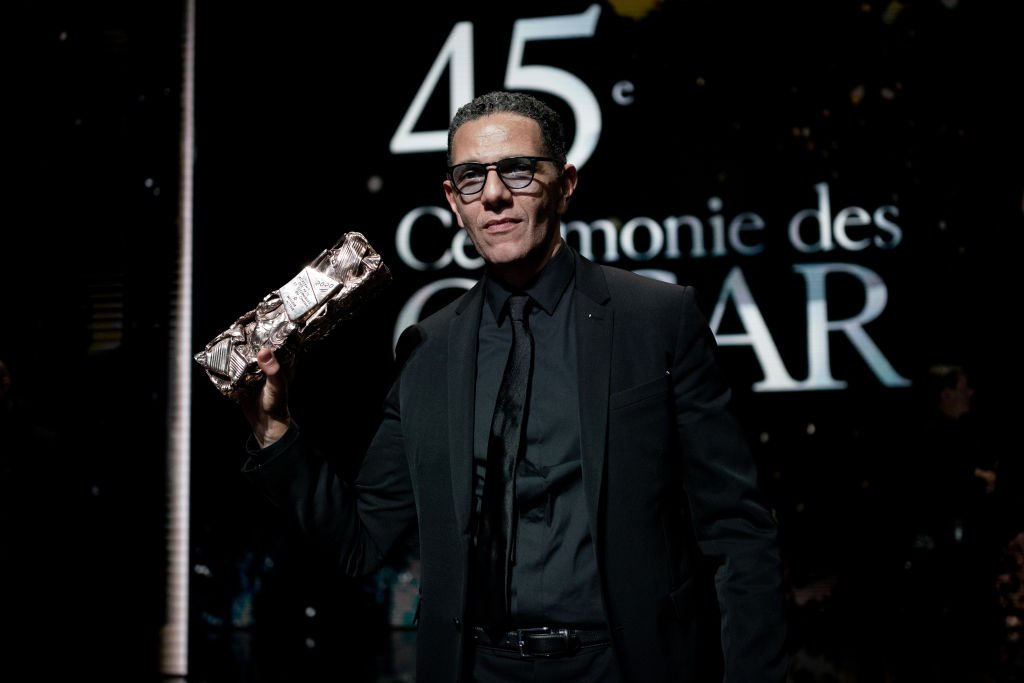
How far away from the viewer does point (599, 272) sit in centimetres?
166

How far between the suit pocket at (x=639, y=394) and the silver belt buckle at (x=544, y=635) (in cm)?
38

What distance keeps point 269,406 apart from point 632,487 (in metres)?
0.67

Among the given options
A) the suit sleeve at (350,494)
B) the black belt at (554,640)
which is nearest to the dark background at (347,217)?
the suit sleeve at (350,494)

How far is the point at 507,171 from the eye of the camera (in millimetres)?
1564

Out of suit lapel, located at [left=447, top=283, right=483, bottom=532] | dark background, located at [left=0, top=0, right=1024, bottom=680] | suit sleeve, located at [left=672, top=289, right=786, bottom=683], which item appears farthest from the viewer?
dark background, located at [left=0, top=0, right=1024, bottom=680]

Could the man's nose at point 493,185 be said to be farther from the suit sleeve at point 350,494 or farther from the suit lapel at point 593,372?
the suit sleeve at point 350,494

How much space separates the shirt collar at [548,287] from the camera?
1.62m

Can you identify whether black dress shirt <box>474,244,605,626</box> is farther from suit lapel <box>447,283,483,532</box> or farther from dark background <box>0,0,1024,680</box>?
dark background <box>0,0,1024,680</box>

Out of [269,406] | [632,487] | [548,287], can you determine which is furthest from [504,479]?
[269,406]

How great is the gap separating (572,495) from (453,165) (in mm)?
621

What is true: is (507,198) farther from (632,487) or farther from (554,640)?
(554,640)

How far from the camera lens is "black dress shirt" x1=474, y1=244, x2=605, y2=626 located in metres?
1.47

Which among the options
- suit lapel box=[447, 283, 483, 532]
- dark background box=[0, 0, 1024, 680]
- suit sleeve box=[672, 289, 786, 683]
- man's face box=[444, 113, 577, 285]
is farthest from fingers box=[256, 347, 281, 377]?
dark background box=[0, 0, 1024, 680]

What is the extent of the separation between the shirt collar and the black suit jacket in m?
0.03
